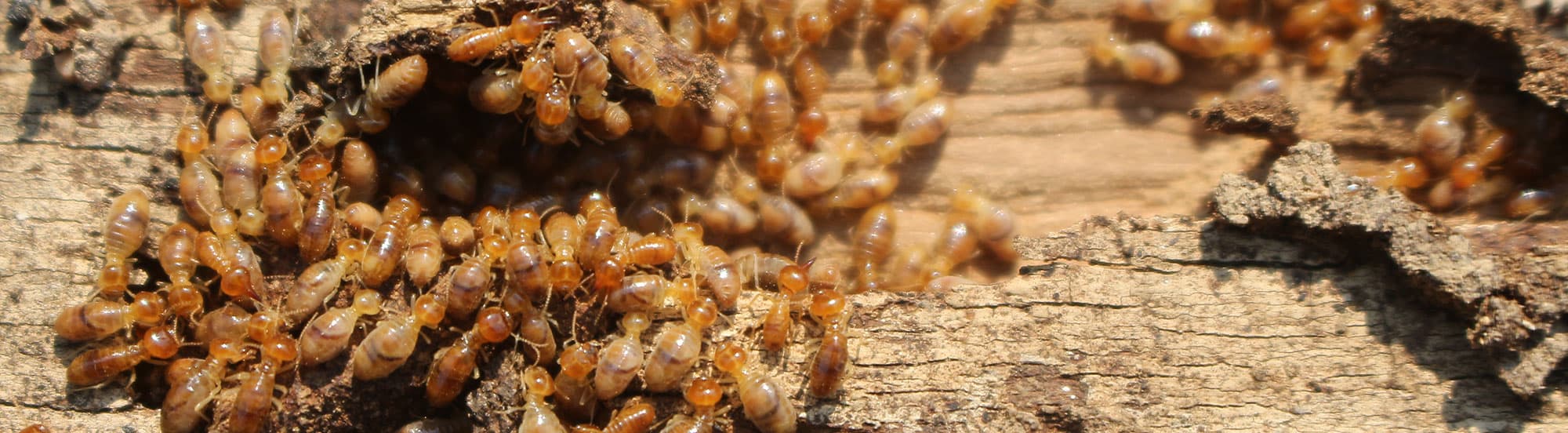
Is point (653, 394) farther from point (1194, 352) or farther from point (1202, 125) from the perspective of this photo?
point (1202, 125)

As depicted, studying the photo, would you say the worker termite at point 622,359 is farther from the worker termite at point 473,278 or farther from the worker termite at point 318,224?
the worker termite at point 318,224

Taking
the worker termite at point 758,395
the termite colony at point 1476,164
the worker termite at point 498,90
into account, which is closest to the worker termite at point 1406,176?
the termite colony at point 1476,164

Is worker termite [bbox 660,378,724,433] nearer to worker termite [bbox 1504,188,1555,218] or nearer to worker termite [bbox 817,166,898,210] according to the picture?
worker termite [bbox 817,166,898,210]

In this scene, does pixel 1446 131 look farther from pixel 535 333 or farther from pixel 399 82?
pixel 399 82

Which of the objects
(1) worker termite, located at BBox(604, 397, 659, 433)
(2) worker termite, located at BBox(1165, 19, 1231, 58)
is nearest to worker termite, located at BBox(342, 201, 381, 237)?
(1) worker termite, located at BBox(604, 397, 659, 433)

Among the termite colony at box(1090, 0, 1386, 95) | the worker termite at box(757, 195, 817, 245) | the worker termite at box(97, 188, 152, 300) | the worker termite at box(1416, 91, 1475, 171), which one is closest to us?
the worker termite at box(97, 188, 152, 300)

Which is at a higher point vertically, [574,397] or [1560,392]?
[1560,392]

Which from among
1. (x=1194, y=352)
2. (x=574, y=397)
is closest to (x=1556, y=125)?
(x=1194, y=352)
